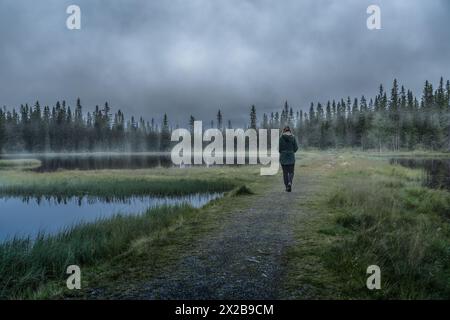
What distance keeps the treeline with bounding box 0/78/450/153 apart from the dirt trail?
75.4 m

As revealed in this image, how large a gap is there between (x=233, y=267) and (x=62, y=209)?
45.7ft

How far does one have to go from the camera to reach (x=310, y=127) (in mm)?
102000

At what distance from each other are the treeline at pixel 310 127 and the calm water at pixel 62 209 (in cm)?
7041

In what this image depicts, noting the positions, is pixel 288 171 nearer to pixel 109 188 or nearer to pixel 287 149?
pixel 287 149

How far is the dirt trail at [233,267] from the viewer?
12.9ft

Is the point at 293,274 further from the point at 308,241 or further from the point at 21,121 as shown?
the point at 21,121

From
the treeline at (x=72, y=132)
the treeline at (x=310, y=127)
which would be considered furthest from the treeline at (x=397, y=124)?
the treeline at (x=72, y=132)

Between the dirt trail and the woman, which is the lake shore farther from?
the woman

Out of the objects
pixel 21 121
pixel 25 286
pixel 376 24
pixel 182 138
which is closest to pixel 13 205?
pixel 25 286

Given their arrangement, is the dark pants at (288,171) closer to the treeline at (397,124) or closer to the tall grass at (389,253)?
the tall grass at (389,253)

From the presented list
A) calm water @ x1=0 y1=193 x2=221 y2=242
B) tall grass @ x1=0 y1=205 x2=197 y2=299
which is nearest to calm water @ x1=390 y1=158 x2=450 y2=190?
calm water @ x1=0 y1=193 x2=221 y2=242

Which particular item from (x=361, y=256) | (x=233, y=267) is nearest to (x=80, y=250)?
(x=233, y=267)

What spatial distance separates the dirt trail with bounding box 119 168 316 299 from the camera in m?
3.94
